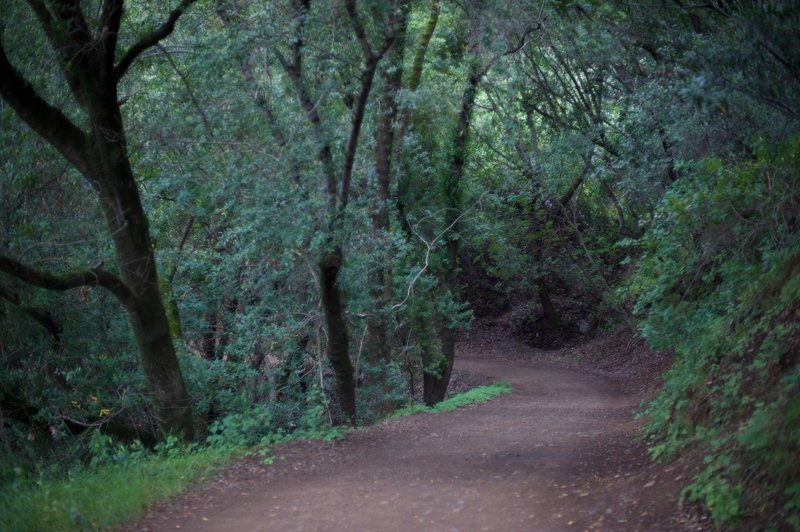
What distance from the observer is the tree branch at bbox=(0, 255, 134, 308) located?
907 centimetres

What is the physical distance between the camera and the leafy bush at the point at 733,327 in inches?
212

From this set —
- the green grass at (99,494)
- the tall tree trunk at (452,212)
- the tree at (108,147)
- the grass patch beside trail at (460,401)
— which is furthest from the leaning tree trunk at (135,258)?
the tall tree trunk at (452,212)

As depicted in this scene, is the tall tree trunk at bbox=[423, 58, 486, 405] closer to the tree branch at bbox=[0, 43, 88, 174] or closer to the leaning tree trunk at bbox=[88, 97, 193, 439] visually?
the leaning tree trunk at bbox=[88, 97, 193, 439]

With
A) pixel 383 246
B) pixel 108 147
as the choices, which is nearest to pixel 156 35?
pixel 108 147

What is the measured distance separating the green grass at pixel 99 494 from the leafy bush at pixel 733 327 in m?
4.80

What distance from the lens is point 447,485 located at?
795cm

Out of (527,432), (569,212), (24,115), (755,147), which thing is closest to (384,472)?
(527,432)

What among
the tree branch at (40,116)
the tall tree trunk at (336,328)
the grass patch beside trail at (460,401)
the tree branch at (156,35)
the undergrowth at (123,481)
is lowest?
the grass patch beside trail at (460,401)

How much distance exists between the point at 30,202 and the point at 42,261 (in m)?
0.98

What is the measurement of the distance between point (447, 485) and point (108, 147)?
6445 millimetres

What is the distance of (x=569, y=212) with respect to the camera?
25.4m

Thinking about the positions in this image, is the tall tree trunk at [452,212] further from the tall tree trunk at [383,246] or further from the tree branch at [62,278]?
the tree branch at [62,278]

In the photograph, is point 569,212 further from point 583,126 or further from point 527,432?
point 527,432

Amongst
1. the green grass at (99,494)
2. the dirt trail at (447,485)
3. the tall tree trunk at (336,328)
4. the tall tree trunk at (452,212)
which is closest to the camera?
the green grass at (99,494)
